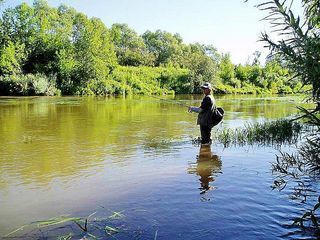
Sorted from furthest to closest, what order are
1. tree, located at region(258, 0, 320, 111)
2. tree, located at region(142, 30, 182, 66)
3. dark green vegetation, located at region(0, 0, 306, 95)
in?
tree, located at region(142, 30, 182, 66) → dark green vegetation, located at region(0, 0, 306, 95) → tree, located at region(258, 0, 320, 111)

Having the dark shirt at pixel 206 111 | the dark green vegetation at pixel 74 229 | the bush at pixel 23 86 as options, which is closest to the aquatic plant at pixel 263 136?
the dark shirt at pixel 206 111

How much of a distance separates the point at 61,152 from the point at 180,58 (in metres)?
89.3

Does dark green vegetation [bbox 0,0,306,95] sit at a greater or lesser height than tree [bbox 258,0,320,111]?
greater

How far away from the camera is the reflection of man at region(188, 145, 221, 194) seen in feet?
24.8

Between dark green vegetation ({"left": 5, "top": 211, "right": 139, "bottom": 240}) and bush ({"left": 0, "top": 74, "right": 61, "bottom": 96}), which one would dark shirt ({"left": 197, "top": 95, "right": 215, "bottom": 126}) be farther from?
bush ({"left": 0, "top": 74, "right": 61, "bottom": 96})

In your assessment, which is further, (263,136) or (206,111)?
(263,136)

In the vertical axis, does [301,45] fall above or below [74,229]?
above

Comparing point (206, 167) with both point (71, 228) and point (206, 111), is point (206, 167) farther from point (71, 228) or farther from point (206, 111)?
point (71, 228)

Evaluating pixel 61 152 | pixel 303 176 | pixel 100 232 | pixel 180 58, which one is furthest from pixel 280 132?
pixel 180 58

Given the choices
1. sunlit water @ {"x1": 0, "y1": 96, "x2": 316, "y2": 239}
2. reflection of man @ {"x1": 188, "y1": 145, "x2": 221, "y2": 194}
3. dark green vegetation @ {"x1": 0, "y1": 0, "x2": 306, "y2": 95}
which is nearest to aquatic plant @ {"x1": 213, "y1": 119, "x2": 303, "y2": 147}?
sunlit water @ {"x1": 0, "y1": 96, "x2": 316, "y2": 239}

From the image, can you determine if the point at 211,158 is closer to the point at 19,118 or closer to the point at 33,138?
the point at 33,138

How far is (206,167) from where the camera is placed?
905 cm

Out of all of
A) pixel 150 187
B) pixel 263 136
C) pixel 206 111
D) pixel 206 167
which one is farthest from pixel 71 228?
pixel 263 136

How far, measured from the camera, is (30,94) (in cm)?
5031
